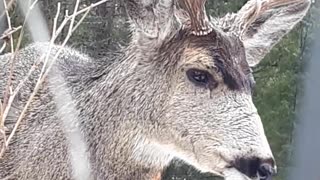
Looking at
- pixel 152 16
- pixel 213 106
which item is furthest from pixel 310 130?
pixel 152 16

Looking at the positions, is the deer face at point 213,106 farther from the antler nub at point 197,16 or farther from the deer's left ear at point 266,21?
the deer's left ear at point 266,21

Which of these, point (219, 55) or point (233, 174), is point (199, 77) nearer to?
point (219, 55)

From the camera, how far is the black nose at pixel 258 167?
1396 millimetres

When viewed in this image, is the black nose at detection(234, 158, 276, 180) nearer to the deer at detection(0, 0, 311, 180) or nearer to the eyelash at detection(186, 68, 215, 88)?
the deer at detection(0, 0, 311, 180)

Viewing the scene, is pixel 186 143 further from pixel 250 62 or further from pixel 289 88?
pixel 289 88

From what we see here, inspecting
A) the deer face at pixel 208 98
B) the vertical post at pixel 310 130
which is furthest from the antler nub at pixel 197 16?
the vertical post at pixel 310 130

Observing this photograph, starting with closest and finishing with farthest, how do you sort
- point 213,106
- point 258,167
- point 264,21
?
point 258,167, point 213,106, point 264,21

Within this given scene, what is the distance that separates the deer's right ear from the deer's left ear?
177 mm

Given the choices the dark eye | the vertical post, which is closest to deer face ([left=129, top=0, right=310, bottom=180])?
the dark eye

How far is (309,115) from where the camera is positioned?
1.61 metres

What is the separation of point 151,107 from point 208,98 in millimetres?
116

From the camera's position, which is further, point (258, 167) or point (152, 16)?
point (152, 16)

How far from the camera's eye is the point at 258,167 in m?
1.40

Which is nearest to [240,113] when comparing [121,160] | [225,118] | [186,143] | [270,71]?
[225,118]
